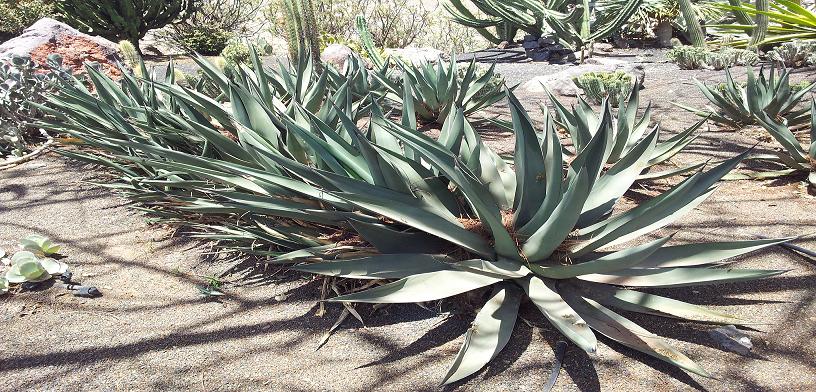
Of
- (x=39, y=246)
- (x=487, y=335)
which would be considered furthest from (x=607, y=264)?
(x=39, y=246)

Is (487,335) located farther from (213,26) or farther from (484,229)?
A: (213,26)

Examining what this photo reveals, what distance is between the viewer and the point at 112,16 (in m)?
11.9

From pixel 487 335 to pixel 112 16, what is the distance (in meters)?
12.5

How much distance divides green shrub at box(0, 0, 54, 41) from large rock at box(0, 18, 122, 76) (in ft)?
30.4

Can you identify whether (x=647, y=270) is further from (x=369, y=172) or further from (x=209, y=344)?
(x=209, y=344)

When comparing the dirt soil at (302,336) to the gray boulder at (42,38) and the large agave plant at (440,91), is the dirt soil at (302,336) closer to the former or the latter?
the large agave plant at (440,91)

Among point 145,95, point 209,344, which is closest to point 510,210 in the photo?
point 209,344

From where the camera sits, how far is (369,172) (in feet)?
7.62

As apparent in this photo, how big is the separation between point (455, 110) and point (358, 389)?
1179 mm

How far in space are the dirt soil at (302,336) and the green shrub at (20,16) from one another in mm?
14195

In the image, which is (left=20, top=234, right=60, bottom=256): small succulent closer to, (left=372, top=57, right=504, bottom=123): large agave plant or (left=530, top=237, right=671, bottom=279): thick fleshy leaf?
(left=530, top=237, right=671, bottom=279): thick fleshy leaf

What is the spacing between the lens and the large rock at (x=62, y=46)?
6121mm

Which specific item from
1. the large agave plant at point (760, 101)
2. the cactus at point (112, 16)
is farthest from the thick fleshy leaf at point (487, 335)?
the cactus at point (112, 16)

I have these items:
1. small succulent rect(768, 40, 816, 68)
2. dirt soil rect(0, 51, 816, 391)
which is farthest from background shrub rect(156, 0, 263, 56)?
dirt soil rect(0, 51, 816, 391)
